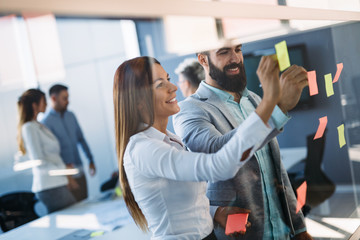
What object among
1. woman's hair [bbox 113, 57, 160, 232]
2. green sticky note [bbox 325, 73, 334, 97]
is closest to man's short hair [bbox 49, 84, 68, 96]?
woman's hair [bbox 113, 57, 160, 232]

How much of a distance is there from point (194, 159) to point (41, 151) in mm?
390

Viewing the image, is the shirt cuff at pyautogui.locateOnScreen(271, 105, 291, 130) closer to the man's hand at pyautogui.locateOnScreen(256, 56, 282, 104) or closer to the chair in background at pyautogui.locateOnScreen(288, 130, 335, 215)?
the man's hand at pyautogui.locateOnScreen(256, 56, 282, 104)

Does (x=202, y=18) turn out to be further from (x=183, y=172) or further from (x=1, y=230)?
(x=1, y=230)

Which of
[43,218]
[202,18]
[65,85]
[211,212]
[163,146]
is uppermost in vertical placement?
[202,18]

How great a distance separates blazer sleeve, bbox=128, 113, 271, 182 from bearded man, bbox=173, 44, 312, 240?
0.15 metres

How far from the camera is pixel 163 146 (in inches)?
42.8

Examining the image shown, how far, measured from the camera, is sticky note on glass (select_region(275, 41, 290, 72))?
143cm

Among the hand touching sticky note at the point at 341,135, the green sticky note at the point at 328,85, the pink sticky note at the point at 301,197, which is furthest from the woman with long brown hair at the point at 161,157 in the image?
the hand touching sticky note at the point at 341,135

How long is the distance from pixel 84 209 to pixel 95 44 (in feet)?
1.59

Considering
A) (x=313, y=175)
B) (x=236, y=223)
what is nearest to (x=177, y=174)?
(x=236, y=223)

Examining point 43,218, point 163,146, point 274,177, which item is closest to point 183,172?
point 163,146

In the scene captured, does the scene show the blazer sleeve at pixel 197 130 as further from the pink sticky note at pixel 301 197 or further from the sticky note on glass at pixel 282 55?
the pink sticky note at pixel 301 197

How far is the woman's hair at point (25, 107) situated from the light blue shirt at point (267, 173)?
1.97ft

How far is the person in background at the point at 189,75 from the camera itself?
134cm
